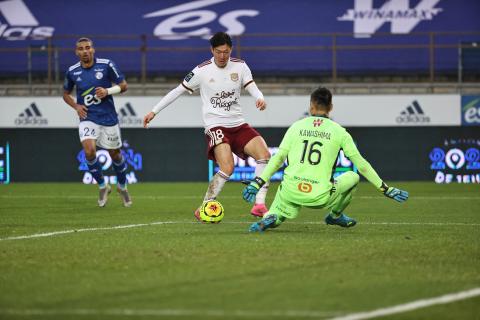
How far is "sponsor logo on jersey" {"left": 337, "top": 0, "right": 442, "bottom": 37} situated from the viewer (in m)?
27.0

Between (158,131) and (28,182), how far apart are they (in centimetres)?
327

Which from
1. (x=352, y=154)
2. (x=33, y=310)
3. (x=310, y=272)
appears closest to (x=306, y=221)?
(x=352, y=154)

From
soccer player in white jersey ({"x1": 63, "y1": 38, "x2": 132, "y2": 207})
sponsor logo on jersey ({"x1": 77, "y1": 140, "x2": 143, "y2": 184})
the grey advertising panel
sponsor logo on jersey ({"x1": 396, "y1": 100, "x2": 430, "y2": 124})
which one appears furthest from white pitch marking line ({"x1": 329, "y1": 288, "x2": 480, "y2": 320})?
sponsor logo on jersey ({"x1": 77, "y1": 140, "x2": 143, "y2": 184})

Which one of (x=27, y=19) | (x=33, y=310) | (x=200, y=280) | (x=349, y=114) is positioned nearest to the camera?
(x=33, y=310)

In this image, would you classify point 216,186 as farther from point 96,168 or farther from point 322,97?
point 96,168

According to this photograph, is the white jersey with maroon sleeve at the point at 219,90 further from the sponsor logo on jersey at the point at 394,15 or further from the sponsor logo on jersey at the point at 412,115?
the sponsor logo on jersey at the point at 394,15

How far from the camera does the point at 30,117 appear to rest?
22.9 metres

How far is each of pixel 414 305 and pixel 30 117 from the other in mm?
18258

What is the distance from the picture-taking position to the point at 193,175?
2288 centimetres

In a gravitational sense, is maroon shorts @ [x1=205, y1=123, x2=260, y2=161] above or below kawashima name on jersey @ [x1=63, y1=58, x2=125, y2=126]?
below

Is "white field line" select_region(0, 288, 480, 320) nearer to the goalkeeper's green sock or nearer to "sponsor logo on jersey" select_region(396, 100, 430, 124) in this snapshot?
the goalkeeper's green sock

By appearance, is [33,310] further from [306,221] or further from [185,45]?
[185,45]

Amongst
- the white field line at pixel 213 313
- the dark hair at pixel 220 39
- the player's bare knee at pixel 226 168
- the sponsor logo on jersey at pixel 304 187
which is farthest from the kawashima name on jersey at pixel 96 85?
the white field line at pixel 213 313

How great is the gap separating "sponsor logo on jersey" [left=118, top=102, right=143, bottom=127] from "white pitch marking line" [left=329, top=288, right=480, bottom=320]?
1685cm
